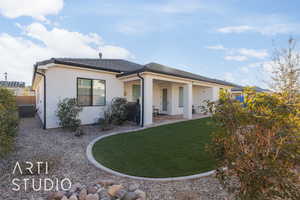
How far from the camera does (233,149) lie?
6.48ft

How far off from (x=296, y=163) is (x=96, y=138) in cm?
634

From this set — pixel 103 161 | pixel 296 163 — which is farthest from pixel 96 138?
pixel 296 163

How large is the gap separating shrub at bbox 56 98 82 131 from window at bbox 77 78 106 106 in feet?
3.22

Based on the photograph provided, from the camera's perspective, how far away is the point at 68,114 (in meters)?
7.53

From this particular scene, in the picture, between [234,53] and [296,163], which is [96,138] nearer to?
[296,163]

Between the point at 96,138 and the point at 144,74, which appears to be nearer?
the point at 96,138

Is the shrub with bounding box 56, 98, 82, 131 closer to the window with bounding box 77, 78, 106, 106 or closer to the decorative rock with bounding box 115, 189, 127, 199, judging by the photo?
the window with bounding box 77, 78, 106, 106

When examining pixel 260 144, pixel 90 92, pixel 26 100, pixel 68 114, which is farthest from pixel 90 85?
pixel 26 100

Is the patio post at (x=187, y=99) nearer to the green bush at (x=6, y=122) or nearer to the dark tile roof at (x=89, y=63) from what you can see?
the dark tile roof at (x=89, y=63)

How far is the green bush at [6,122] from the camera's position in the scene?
130 inches

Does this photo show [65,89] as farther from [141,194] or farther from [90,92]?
[141,194]

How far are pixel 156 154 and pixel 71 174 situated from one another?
239 cm

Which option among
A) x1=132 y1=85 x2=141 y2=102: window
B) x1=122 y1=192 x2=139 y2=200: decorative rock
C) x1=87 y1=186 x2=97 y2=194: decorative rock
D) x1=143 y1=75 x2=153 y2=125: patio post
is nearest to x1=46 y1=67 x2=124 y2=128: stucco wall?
x1=143 y1=75 x2=153 y2=125: patio post

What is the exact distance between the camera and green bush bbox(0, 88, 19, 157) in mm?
3295
